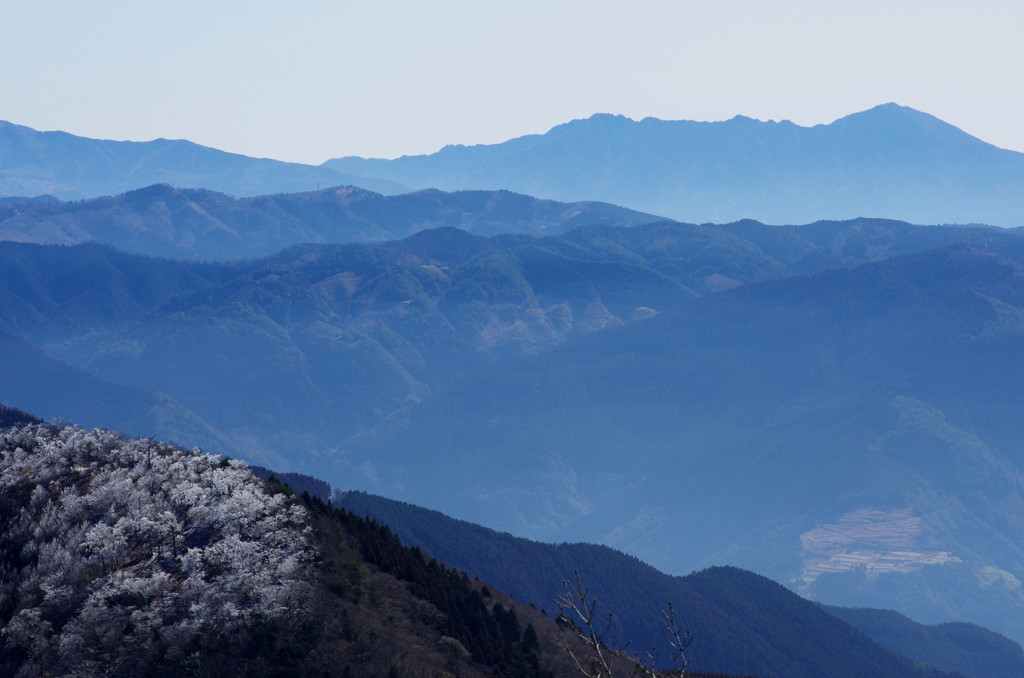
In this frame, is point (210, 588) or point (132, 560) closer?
point (210, 588)

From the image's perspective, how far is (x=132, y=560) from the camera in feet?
283

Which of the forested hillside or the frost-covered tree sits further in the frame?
the forested hillside

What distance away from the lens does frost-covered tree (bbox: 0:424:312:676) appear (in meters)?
75.4

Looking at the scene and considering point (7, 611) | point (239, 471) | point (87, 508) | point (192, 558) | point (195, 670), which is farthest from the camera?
point (239, 471)

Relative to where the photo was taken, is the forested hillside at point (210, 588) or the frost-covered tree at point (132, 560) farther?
the forested hillside at point (210, 588)

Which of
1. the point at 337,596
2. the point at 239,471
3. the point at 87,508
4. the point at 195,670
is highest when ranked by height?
the point at 239,471

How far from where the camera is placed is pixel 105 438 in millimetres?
112375

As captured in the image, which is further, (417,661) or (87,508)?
(87,508)

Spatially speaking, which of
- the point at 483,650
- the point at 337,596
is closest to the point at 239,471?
the point at 337,596

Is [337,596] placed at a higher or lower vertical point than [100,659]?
higher

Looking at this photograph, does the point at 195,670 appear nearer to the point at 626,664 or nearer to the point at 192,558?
the point at 192,558

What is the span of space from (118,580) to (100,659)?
8044 millimetres

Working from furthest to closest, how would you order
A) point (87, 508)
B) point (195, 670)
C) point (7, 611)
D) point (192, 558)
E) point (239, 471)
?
point (239, 471)
point (87, 508)
point (192, 558)
point (7, 611)
point (195, 670)

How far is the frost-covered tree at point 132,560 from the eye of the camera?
7538 cm
